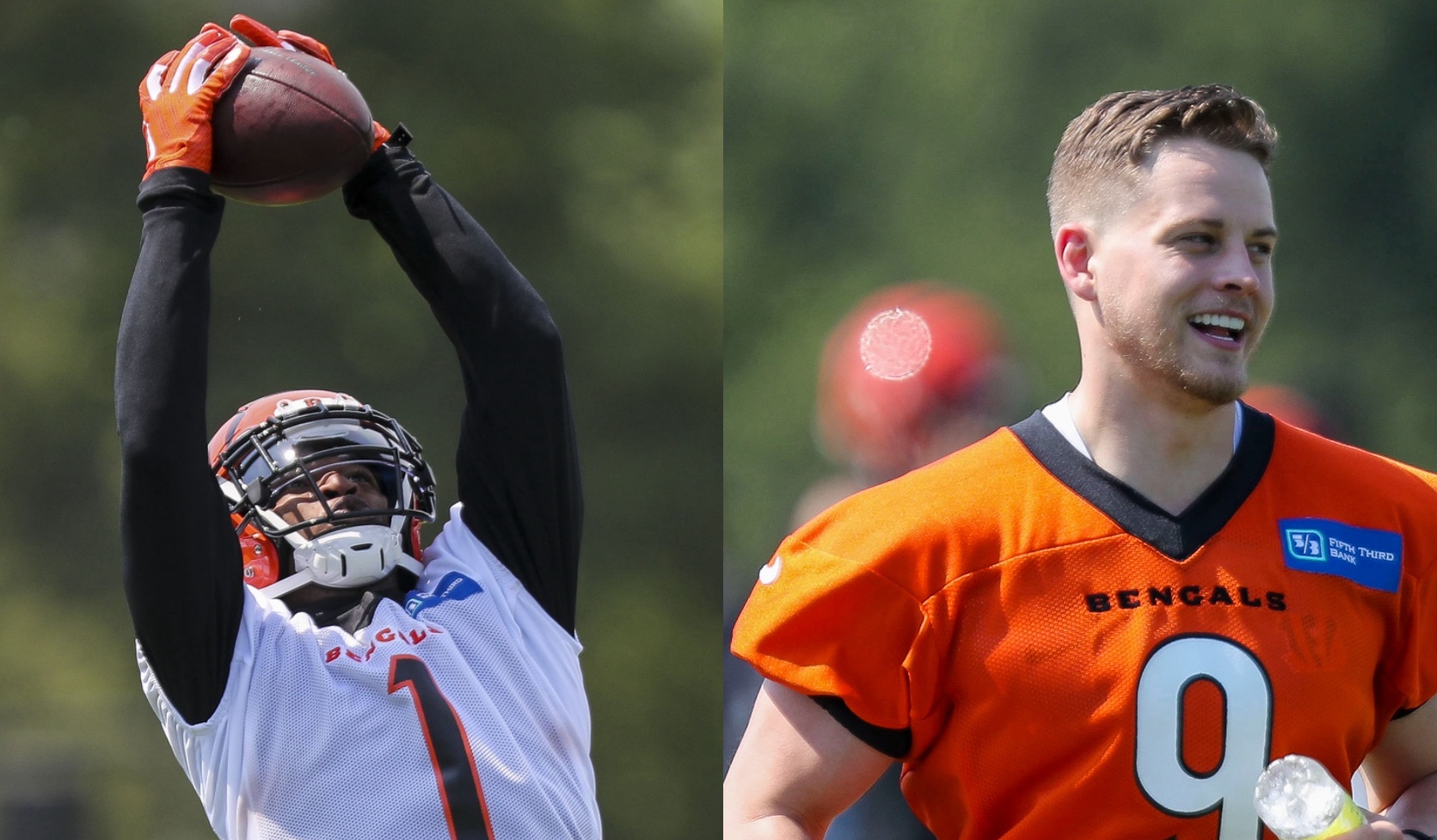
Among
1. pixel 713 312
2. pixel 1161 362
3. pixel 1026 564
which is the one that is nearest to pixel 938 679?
pixel 1026 564

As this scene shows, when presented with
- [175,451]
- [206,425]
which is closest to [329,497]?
[206,425]

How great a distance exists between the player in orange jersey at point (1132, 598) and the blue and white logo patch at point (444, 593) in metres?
0.71

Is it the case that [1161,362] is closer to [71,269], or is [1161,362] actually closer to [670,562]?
[670,562]

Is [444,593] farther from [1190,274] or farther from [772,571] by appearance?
[1190,274]

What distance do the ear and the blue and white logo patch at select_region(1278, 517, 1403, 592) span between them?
404 mm

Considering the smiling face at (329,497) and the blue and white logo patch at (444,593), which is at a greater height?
the smiling face at (329,497)

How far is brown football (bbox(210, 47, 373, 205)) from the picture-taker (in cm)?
286

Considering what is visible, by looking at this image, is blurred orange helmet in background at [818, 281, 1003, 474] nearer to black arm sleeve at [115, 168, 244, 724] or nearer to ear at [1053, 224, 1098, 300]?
ear at [1053, 224, 1098, 300]

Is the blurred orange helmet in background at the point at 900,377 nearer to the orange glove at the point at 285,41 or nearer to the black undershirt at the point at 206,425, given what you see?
the black undershirt at the point at 206,425

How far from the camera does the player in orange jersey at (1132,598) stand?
2.23 metres

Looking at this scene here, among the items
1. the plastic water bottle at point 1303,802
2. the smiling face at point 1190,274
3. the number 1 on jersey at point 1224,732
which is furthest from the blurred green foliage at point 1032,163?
the plastic water bottle at point 1303,802

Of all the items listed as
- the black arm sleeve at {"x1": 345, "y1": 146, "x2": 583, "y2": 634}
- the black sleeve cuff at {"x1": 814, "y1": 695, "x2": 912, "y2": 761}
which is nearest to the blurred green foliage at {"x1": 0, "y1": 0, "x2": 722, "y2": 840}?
the black arm sleeve at {"x1": 345, "y1": 146, "x2": 583, "y2": 634}

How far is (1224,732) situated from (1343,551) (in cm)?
31

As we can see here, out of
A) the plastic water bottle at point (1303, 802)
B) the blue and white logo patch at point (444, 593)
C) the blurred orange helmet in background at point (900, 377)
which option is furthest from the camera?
the blurred orange helmet in background at point (900, 377)
